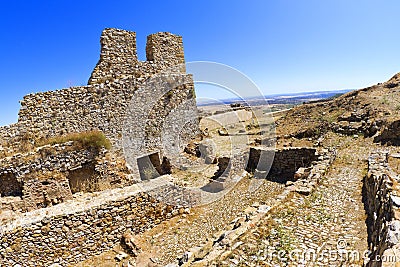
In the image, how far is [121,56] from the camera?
11.6 m

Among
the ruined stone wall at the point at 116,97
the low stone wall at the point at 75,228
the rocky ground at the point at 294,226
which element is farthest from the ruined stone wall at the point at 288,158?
the low stone wall at the point at 75,228

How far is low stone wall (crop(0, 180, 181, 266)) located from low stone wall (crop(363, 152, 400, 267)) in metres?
5.97

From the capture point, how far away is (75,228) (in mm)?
6762

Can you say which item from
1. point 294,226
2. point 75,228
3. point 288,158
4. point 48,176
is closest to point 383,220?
point 294,226

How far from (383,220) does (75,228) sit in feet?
22.9

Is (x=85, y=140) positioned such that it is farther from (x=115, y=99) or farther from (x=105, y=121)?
(x=115, y=99)

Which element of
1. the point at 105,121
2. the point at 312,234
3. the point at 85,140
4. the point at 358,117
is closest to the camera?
the point at 312,234

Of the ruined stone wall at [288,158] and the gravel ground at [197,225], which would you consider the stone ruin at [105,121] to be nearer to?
the gravel ground at [197,225]

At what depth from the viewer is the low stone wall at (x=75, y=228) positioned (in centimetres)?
617

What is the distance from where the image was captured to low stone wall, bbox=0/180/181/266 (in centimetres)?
617

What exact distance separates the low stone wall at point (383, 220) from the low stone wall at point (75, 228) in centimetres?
597

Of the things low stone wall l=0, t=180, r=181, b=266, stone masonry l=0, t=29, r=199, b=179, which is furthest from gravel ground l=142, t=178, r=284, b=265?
stone masonry l=0, t=29, r=199, b=179

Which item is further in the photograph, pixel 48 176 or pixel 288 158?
pixel 288 158

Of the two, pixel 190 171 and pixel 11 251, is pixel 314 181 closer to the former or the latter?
pixel 190 171
